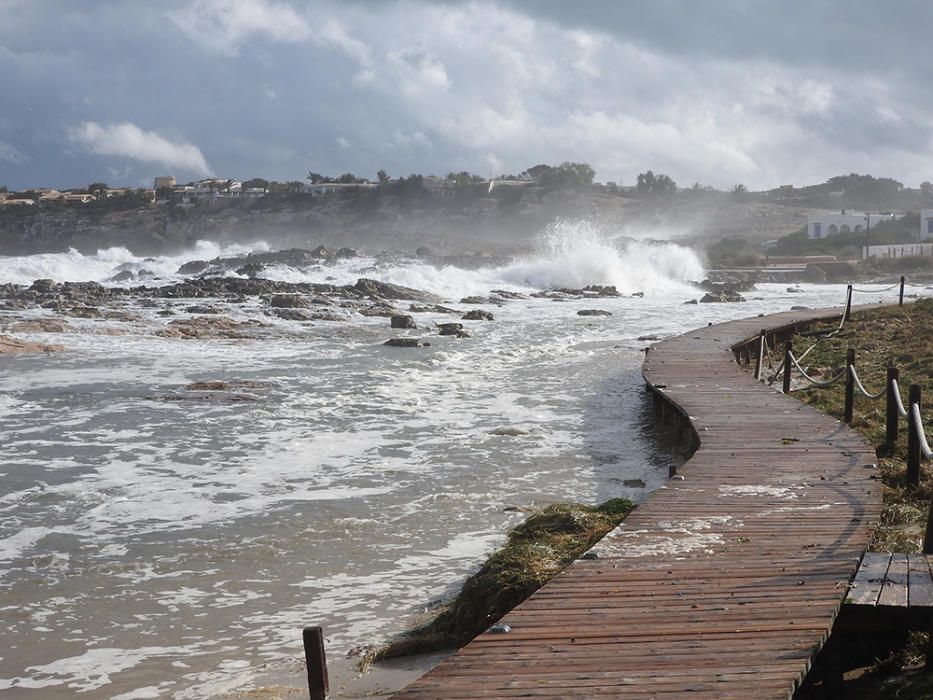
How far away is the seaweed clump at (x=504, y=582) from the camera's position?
655cm

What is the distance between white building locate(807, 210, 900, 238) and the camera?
10369 centimetres

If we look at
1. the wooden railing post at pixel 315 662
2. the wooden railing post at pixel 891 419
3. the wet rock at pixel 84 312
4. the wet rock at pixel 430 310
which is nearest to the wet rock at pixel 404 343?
the wet rock at pixel 84 312

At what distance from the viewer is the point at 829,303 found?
43.8 meters

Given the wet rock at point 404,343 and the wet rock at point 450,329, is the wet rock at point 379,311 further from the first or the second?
the wet rock at point 404,343

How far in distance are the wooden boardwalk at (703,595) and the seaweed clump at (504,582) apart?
53 cm

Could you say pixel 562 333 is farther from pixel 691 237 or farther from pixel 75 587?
pixel 691 237

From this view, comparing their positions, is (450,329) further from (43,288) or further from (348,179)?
(348,179)

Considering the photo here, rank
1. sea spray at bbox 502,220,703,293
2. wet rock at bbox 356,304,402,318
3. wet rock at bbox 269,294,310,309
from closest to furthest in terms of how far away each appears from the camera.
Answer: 1. wet rock at bbox 269,294,310,309
2. wet rock at bbox 356,304,402,318
3. sea spray at bbox 502,220,703,293

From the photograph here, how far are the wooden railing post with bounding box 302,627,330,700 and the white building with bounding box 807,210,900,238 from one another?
342 ft

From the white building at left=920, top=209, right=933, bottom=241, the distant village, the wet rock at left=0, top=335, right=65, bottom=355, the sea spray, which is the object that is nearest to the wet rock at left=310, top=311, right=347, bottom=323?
the wet rock at left=0, top=335, right=65, bottom=355

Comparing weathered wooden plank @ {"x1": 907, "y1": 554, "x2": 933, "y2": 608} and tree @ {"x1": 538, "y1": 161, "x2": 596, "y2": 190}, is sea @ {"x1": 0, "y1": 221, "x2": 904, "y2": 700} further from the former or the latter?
tree @ {"x1": 538, "y1": 161, "x2": 596, "y2": 190}

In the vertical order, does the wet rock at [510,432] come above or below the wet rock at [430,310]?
below

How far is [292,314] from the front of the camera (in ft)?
109

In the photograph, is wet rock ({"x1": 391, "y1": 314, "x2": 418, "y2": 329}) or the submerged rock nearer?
the submerged rock
